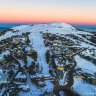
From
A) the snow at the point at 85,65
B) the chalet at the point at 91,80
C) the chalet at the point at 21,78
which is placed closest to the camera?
the chalet at the point at 21,78

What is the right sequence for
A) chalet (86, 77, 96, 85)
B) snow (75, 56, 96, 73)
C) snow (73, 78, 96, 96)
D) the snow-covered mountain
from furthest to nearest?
snow (75, 56, 96, 73) < chalet (86, 77, 96, 85) < the snow-covered mountain < snow (73, 78, 96, 96)

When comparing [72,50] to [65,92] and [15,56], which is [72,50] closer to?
[15,56]

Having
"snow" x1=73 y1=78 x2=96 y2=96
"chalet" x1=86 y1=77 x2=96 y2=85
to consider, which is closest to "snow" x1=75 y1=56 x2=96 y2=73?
"chalet" x1=86 y1=77 x2=96 y2=85

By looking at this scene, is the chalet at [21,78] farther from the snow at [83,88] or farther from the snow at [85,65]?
the snow at [85,65]

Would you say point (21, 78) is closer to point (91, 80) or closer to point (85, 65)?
point (91, 80)

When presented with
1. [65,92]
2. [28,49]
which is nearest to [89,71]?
[65,92]

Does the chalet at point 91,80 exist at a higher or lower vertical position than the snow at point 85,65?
higher

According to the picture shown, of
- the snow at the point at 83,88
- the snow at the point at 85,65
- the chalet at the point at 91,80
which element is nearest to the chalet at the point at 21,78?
the snow at the point at 83,88

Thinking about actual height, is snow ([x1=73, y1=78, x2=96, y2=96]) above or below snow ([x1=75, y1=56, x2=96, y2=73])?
above

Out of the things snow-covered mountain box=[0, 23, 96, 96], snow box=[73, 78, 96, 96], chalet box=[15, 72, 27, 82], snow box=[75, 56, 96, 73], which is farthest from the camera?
snow box=[75, 56, 96, 73]

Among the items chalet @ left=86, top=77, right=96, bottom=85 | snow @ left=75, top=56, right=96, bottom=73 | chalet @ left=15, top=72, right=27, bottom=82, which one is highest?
chalet @ left=15, top=72, right=27, bottom=82

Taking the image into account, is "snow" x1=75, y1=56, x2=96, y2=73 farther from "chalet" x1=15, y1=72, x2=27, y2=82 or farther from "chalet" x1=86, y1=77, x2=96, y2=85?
"chalet" x1=15, y1=72, x2=27, y2=82
